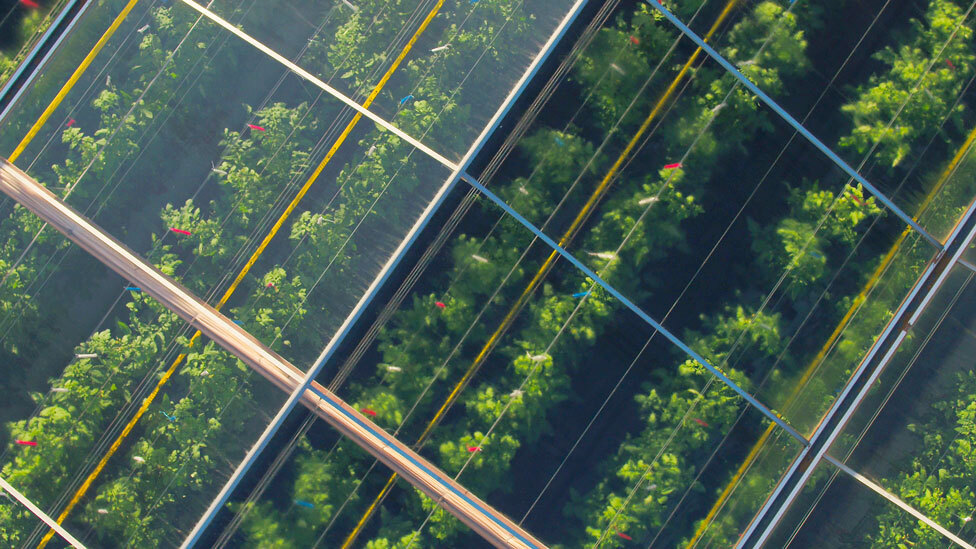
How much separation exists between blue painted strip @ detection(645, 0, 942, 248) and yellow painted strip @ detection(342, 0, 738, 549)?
441 millimetres

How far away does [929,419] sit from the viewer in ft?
57.7

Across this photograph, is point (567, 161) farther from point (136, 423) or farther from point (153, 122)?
point (136, 423)

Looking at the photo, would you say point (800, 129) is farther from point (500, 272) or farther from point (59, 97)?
point (59, 97)

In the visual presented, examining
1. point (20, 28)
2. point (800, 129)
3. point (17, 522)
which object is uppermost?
point (800, 129)

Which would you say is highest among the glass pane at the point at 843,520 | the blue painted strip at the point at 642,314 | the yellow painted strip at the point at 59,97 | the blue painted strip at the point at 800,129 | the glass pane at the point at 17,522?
the blue painted strip at the point at 800,129

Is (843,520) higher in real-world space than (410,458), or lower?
higher

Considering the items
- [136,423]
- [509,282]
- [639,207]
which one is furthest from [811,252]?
[136,423]

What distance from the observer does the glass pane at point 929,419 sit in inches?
680

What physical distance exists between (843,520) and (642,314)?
8246 millimetres

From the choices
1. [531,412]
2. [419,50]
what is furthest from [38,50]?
[531,412]

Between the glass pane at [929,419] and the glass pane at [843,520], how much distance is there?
1.61 feet

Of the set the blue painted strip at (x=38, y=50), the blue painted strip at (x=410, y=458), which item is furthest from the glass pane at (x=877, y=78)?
the blue painted strip at (x=38, y=50)

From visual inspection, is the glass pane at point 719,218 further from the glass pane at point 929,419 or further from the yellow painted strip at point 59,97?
the yellow painted strip at point 59,97

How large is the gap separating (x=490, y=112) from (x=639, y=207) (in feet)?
15.6
